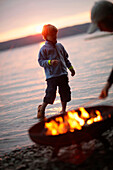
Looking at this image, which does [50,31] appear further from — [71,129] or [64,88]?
[71,129]

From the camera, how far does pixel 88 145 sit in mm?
4320

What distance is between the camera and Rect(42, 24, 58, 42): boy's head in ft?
18.0

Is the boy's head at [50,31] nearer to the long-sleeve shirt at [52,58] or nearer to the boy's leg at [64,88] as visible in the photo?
the long-sleeve shirt at [52,58]

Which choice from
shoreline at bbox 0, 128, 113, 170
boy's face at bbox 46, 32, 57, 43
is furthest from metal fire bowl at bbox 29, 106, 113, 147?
boy's face at bbox 46, 32, 57, 43

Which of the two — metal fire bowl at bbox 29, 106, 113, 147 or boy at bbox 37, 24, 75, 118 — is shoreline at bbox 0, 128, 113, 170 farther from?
boy at bbox 37, 24, 75, 118

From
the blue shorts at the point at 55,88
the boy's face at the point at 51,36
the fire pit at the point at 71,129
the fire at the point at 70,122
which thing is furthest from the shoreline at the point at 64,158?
the boy's face at the point at 51,36

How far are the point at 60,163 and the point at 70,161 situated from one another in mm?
169

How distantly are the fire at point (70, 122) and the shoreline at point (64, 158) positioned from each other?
0.48m

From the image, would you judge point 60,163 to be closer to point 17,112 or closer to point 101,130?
point 101,130

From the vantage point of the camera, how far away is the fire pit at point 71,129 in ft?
12.2

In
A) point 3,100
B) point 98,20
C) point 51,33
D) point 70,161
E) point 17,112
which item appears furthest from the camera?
point 3,100

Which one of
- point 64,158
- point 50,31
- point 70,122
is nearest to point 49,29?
point 50,31

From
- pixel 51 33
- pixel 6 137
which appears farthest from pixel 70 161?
pixel 51 33

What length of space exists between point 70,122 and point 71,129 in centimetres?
27
